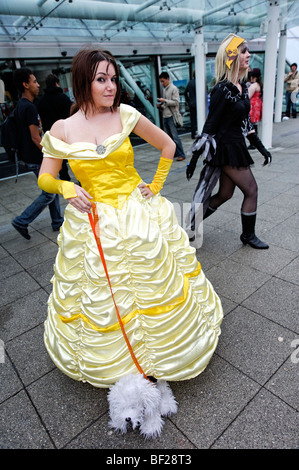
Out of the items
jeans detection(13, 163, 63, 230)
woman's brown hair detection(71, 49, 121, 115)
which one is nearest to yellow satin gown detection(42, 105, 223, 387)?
Result: woman's brown hair detection(71, 49, 121, 115)

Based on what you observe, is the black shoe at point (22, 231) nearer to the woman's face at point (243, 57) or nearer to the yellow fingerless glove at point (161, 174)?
the yellow fingerless glove at point (161, 174)

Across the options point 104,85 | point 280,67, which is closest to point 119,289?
point 104,85

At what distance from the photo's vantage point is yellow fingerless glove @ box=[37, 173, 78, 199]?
1720 mm

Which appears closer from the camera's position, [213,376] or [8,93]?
[213,376]

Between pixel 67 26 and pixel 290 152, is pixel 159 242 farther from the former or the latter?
pixel 67 26

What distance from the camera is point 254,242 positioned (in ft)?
11.2

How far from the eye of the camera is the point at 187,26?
875cm

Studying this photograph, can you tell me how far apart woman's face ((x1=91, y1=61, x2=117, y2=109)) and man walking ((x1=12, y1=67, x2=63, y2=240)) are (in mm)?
2428

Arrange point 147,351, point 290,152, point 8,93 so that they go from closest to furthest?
point 147,351, point 290,152, point 8,93

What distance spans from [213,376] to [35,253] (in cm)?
270

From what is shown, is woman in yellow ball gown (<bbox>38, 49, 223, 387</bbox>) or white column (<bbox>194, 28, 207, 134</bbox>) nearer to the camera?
woman in yellow ball gown (<bbox>38, 49, 223, 387</bbox>)

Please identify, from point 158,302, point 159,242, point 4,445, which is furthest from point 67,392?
point 159,242

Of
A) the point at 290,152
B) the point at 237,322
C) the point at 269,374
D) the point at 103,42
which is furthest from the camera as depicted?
the point at 103,42

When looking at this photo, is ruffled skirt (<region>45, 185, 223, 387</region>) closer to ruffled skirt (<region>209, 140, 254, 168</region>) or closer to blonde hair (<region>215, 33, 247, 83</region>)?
ruffled skirt (<region>209, 140, 254, 168</region>)
